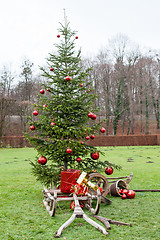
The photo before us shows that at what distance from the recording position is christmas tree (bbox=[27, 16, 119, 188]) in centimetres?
647

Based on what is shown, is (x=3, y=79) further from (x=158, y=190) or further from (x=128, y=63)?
(x=158, y=190)

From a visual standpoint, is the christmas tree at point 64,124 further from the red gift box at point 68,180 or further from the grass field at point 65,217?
the grass field at point 65,217

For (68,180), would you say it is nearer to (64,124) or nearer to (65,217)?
(65,217)

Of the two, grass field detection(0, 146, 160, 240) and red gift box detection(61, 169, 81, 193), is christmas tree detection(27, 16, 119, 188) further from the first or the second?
grass field detection(0, 146, 160, 240)

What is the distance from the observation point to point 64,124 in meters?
6.66

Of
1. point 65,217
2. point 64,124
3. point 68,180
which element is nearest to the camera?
point 65,217

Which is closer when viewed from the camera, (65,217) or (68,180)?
(65,217)

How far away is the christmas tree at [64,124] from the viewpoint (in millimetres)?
6473

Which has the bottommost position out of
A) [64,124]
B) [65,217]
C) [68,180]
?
[65,217]

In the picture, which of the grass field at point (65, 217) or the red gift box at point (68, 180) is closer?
the grass field at point (65, 217)

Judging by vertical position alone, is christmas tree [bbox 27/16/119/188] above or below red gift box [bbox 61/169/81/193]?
above

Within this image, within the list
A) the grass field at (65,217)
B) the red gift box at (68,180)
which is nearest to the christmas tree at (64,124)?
the red gift box at (68,180)

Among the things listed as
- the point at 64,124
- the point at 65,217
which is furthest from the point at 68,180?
the point at 64,124

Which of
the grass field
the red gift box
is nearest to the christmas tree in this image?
the red gift box
